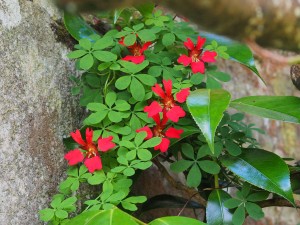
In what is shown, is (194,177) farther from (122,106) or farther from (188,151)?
(122,106)

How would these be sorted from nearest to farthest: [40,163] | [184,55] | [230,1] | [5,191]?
[230,1], [5,191], [40,163], [184,55]

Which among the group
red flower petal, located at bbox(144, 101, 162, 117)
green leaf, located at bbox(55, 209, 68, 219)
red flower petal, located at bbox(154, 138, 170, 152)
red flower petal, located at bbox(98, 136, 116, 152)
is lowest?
green leaf, located at bbox(55, 209, 68, 219)

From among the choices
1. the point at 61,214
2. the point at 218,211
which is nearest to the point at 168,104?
the point at 218,211

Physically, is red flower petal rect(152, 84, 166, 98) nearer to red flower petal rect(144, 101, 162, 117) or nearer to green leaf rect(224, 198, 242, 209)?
red flower petal rect(144, 101, 162, 117)

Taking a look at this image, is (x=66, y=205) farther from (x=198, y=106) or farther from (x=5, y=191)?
(x=198, y=106)

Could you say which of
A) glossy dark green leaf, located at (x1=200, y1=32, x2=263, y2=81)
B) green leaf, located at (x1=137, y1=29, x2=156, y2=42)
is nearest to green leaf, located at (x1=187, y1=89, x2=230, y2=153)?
green leaf, located at (x1=137, y1=29, x2=156, y2=42)

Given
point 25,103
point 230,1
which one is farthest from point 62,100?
point 230,1
